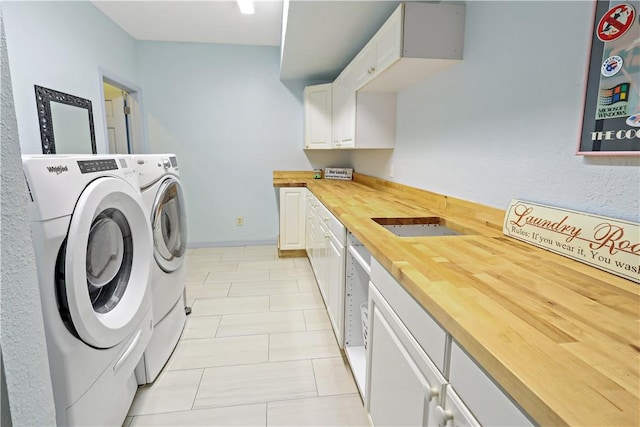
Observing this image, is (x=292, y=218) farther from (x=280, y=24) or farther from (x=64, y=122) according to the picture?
(x=64, y=122)

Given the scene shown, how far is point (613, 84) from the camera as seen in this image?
936 mm

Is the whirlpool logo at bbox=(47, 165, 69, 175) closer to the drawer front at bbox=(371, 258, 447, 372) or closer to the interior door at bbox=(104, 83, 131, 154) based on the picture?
the drawer front at bbox=(371, 258, 447, 372)

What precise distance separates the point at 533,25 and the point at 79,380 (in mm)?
2065

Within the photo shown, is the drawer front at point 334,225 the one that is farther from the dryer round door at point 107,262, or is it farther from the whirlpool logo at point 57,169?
the whirlpool logo at point 57,169

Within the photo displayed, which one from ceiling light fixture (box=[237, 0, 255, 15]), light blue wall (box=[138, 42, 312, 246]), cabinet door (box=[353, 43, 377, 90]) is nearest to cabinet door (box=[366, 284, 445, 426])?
cabinet door (box=[353, 43, 377, 90])

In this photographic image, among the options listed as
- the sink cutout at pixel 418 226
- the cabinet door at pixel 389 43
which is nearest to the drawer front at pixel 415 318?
the sink cutout at pixel 418 226

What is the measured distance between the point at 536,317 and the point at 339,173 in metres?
3.43

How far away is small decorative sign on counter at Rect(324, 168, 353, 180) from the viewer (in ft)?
13.1

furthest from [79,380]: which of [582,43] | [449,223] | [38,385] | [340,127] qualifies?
[340,127]

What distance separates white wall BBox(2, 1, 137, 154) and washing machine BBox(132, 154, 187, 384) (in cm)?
97

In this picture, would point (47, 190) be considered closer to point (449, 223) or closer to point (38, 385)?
point (38, 385)

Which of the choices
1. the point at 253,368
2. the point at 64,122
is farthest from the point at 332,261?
the point at 64,122

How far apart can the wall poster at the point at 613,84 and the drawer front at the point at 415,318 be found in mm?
715

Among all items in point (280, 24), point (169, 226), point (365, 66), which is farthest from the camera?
point (280, 24)
